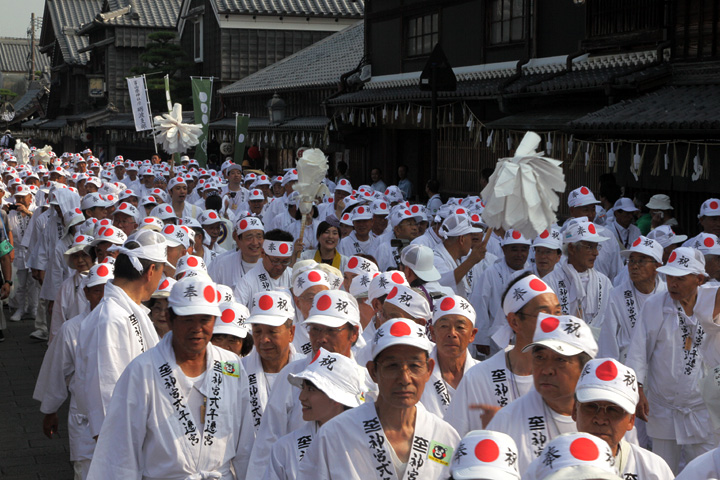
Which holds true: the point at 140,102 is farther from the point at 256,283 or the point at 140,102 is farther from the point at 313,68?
the point at 256,283

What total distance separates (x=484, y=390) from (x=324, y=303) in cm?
Answer: 99

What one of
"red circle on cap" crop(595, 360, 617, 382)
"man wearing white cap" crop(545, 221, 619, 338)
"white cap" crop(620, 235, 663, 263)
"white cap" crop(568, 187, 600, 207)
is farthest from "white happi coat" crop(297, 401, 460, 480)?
"white cap" crop(568, 187, 600, 207)

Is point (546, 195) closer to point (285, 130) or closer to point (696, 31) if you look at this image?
point (696, 31)

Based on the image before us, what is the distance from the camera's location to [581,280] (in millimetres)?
8547

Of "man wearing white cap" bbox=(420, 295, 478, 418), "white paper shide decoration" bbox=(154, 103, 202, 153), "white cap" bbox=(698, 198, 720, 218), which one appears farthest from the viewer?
"white paper shide decoration" bbox=(154, 103, 202, 153)

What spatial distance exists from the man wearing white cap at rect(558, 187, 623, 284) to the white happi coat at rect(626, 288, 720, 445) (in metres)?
1.96

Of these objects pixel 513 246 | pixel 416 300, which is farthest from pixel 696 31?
pixel 416 300

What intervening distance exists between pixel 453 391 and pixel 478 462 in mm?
2484

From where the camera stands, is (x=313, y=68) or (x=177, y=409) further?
(x=313, y=68)

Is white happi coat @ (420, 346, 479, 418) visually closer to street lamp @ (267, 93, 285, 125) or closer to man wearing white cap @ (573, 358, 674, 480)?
man wearing white cap @ (573, 358, 674, 480)

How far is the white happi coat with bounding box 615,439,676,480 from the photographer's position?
3.94 meters

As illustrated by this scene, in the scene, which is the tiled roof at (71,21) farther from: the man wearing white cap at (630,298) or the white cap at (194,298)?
the white cap at (194,298)

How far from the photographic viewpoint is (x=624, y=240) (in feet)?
37.4

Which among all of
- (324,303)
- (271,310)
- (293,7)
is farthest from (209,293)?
(293,7)
